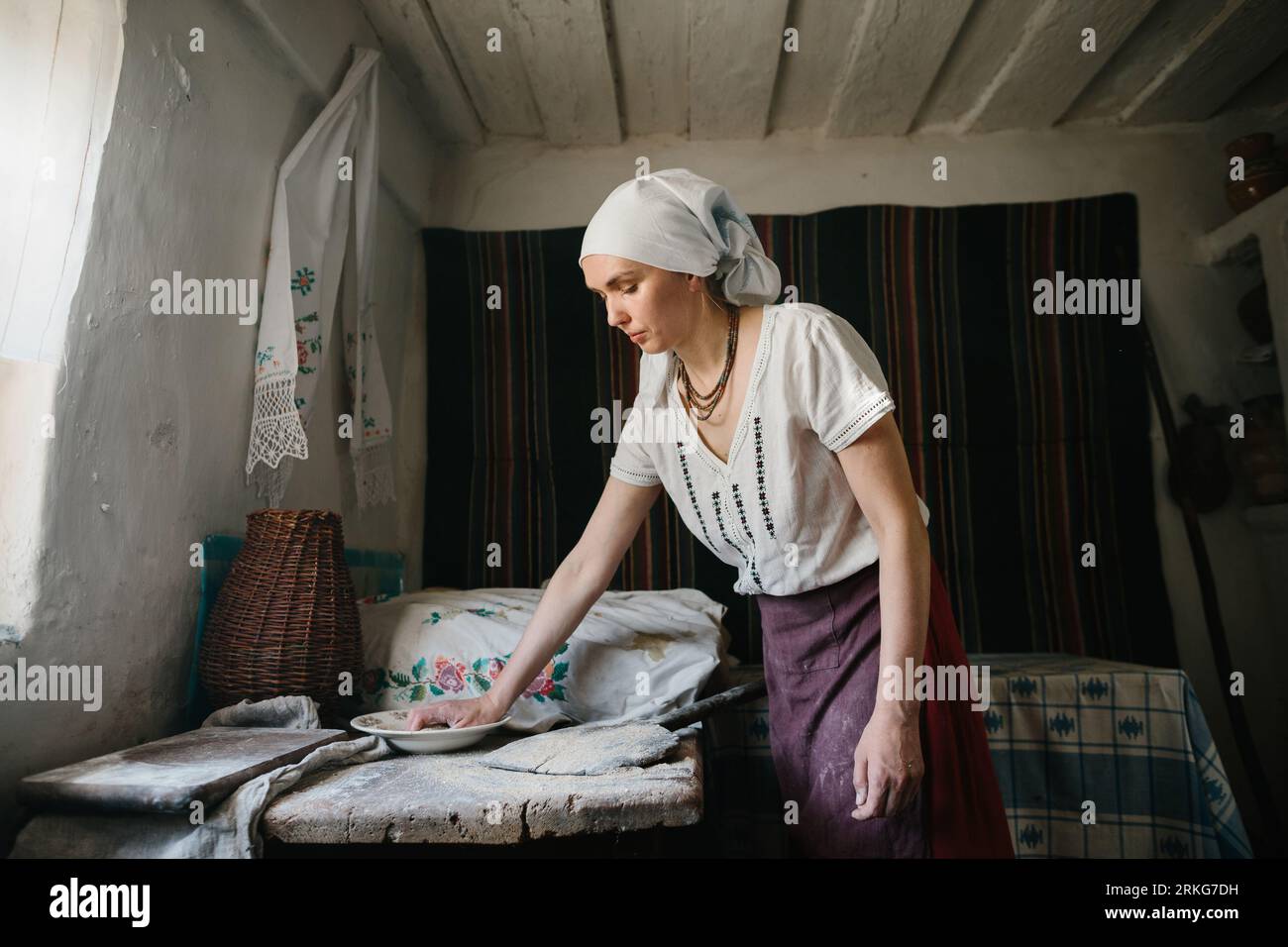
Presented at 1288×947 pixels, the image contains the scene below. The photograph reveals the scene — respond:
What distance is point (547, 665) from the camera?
1833 mm

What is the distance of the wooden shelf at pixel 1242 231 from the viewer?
287 cm

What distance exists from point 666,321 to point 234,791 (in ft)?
3.29

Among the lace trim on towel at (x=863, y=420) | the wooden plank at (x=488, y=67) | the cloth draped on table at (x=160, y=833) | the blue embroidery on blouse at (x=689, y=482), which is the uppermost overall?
the wooden plank at (x=488, y=67)

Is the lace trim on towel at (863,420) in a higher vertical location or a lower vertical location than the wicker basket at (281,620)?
higher

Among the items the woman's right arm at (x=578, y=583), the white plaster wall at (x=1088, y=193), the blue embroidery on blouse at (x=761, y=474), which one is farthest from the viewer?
the white plaster wall at (x=1088, y=193)

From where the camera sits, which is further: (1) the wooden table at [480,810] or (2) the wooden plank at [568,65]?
(2) the wooden plank at [568,65]

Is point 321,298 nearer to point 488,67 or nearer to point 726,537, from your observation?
point 488,67

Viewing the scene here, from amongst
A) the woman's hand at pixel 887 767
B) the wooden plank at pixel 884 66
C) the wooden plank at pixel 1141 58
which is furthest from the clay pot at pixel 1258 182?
the woman's hand at pixel 887 767

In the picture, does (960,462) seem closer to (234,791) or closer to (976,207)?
(976,207)

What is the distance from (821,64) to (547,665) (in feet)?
7.56

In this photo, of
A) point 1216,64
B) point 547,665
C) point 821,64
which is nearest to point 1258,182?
point 1216,64

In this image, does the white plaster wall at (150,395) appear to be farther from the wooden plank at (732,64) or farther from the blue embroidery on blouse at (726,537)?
the wooden plank at (732,64)

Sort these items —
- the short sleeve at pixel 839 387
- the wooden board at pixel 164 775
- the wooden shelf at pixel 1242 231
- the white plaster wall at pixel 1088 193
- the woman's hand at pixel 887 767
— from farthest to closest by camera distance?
the white plaster wall at pixel 1088 193, the wooden shelf at pixel 1242 231, the short sleeve at pixel 839 387, the woman's hand at pixel 887 767, the wooden board at pixel 164 775
